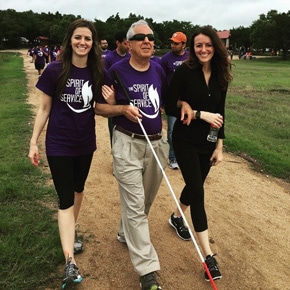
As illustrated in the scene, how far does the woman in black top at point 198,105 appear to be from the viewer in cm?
340

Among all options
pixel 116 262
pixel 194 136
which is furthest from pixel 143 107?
pixel 116 262

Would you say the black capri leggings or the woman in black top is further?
the woman in black top

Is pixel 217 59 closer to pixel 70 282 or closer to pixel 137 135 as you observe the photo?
pixel 137 135

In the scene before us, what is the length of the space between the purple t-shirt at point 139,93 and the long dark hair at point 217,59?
44 cm

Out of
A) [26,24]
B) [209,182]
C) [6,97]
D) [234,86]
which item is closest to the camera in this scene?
[209,182]

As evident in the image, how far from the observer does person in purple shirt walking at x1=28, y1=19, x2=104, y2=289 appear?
3129 millimetres

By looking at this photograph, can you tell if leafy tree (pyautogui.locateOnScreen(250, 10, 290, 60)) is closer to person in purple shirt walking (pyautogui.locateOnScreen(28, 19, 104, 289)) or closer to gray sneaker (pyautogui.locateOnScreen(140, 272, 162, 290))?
person in purple shirt walking (pyautogui.locateOnScreen(28, 19, 104, 289))

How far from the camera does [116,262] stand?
3.54 m

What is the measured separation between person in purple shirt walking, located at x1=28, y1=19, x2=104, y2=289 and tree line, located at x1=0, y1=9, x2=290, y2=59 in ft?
170

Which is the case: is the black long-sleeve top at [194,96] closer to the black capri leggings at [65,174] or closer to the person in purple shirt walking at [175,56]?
the black capri leggings at [65,174]

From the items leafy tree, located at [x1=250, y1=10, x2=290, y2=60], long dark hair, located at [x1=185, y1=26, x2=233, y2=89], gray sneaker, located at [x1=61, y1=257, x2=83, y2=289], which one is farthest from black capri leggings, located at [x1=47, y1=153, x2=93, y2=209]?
leafy tree, located at [x1=250, y1=10, x2=290, y2=60]

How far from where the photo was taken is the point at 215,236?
13.9 ft

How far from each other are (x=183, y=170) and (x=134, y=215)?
0.72 metres

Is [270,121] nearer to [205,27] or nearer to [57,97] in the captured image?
[205,27]
